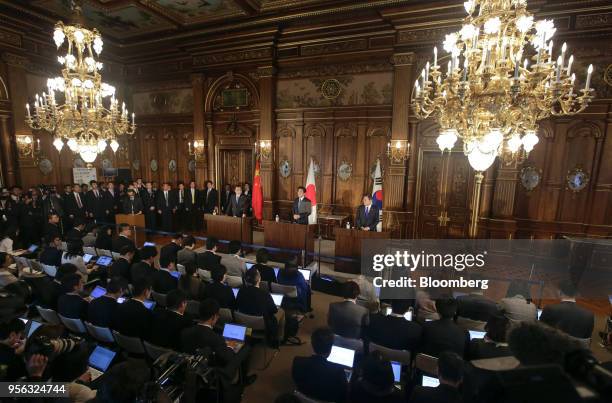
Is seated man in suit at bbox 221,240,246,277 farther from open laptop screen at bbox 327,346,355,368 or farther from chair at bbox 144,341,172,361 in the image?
open laptop screen at bbox 327,346,355,368

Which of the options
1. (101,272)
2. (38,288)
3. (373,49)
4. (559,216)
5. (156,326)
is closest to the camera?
(156,326)

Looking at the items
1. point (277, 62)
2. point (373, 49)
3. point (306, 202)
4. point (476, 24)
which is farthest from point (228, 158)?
point (476, 24)

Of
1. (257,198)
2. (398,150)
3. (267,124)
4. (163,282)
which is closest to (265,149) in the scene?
(267,124)

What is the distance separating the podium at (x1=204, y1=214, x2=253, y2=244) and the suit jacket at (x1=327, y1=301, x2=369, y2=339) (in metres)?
4.88

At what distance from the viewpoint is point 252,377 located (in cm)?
362

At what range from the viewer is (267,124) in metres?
9.62

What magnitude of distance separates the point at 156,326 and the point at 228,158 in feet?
27.0

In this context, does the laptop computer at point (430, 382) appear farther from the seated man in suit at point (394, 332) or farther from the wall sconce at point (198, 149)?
the wall sconce at point (198, 149)

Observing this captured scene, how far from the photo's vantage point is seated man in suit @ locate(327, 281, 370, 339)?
343 centimetres

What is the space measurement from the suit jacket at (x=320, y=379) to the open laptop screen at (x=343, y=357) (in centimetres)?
65

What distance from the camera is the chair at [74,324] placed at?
11.9 feet

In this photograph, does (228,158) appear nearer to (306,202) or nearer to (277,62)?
(277,62)

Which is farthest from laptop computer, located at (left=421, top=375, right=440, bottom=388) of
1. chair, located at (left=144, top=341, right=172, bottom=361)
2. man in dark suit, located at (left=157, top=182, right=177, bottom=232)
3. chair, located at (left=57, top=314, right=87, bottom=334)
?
man in dark suit, located at (left=157, top=182, right=177, bottom=232)

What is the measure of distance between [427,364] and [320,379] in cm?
120
